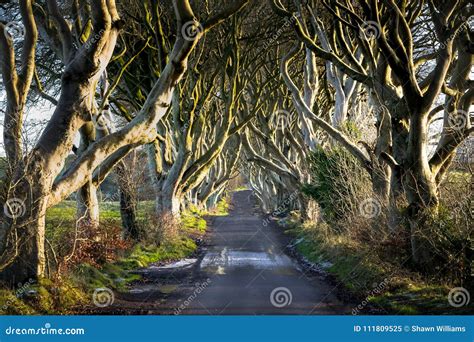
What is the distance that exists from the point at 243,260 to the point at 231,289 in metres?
4.46

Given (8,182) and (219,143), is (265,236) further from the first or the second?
(8,182)

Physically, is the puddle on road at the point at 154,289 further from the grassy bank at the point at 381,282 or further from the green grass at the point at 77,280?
the grassy bank at the point at 381,282

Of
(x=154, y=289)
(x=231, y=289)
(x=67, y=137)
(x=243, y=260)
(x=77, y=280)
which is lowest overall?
Answer: (x=243, y=260)

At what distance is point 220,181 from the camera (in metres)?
39.0

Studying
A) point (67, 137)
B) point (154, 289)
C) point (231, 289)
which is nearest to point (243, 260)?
point (231, 289)

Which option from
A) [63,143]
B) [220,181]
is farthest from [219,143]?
[220,181]

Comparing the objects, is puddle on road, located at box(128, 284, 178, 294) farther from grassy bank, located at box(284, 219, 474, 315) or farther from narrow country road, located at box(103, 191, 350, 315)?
grassy bank, located at box(284, 219, 474, 315)

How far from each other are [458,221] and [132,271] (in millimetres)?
7791

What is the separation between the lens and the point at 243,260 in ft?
48.8

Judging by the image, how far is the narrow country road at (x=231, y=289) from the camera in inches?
340

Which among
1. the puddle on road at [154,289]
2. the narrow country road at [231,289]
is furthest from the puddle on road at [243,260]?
the puddle on road at [154,289]

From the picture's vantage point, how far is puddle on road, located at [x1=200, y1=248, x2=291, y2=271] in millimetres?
13899

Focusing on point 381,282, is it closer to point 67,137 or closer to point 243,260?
point 243,260

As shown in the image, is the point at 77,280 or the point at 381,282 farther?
the point at 381,282
